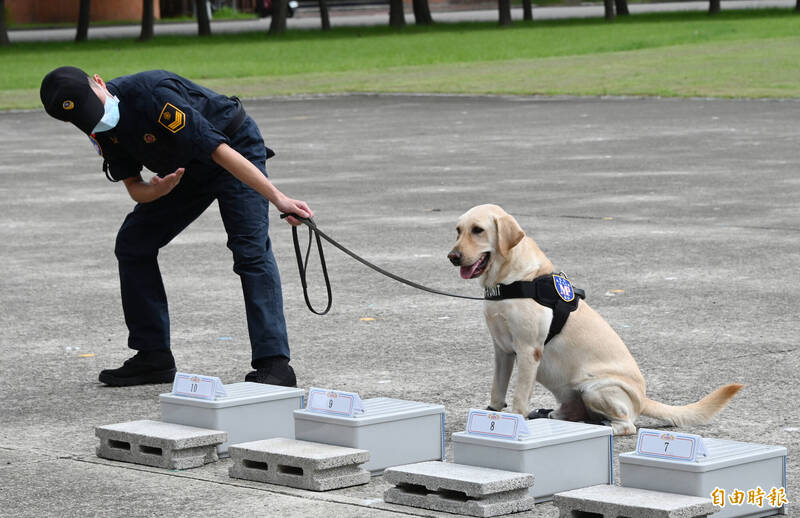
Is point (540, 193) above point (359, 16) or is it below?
below

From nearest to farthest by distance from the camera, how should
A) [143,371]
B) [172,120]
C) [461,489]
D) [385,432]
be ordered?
[461,489] → [385,432] → [172,120] → [143,371]

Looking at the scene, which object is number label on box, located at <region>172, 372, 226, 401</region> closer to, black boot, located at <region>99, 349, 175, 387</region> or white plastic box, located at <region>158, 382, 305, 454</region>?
white plastic box, located at <region>158, 382, 305, 454</region>

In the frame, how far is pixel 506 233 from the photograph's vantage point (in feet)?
20.3

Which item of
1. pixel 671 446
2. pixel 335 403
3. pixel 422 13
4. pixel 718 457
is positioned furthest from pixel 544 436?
pixel 422 13

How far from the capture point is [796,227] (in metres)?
12.0

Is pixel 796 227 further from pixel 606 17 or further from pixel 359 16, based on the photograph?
pixel 359 16

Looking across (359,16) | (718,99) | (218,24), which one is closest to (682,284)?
(718,99)

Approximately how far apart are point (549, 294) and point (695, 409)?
75 cm

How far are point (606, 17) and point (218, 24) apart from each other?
22.1 m

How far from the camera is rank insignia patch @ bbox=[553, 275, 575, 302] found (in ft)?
20.1

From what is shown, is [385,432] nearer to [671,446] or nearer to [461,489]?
[461,489]

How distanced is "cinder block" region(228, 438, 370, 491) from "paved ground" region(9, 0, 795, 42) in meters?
58.6

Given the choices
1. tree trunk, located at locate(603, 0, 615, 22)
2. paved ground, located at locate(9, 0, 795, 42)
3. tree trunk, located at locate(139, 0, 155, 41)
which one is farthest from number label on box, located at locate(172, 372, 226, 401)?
paved ground, located at locate(9, 0, 795, 42)

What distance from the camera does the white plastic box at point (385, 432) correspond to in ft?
18.0
